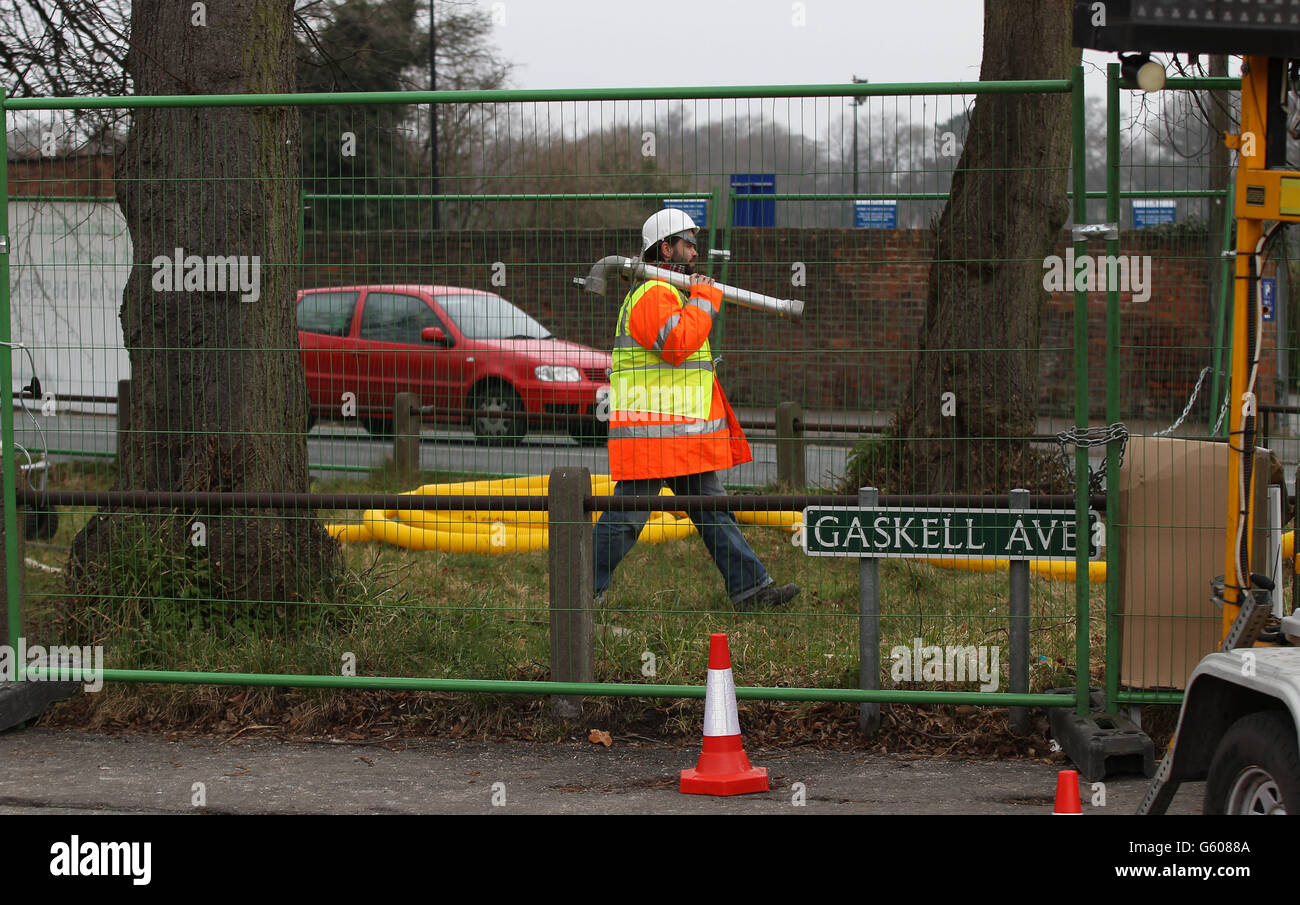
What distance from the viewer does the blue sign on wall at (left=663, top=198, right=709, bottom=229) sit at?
686 centimetres

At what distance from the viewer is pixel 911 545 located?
224 inches

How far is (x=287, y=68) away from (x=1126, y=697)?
4.58 m

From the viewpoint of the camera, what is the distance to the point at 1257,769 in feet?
12.1

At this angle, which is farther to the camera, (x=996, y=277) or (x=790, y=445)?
(x=790, y=445)

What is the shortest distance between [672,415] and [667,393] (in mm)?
201

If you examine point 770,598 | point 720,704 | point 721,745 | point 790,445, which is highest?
point 790,445

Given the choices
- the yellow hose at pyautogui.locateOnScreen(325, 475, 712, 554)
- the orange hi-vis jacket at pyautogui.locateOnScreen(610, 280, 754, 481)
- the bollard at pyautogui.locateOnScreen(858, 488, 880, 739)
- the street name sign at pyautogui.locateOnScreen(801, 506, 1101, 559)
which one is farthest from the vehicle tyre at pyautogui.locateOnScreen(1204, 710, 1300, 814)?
the yellow hose at pyautogui.locateOnScreen(325, 475, 712, 554)

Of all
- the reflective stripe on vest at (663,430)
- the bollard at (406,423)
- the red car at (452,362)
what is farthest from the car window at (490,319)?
the reflective stripe on vest at (663,430)

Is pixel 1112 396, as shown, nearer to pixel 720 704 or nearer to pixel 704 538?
pixel 720 704

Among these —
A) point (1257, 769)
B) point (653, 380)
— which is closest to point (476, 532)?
point (653, 380)

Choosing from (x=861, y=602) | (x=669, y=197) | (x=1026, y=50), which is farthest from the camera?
(x=1026, y=50)
